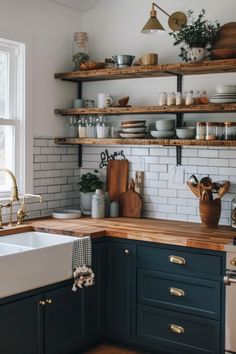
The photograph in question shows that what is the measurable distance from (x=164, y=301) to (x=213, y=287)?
0.42 m

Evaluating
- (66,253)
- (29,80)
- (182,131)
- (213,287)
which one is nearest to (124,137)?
(182,131)

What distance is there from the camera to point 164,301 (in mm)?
3957

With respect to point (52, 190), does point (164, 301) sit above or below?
below

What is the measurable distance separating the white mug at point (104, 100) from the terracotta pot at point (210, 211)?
3.83 feet

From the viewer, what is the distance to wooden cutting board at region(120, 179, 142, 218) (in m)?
4.76

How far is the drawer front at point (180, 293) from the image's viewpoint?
3.72 metres

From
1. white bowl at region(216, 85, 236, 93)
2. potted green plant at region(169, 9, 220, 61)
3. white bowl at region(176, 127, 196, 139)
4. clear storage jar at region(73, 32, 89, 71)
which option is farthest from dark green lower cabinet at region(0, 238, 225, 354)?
clear storage jar at region(73, 32, 89, 71)

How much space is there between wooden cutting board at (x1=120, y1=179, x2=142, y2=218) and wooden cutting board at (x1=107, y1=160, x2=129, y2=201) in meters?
0.07

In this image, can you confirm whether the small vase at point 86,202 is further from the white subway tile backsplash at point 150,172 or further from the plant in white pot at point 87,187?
the white subway tile backsplash at point 150,172

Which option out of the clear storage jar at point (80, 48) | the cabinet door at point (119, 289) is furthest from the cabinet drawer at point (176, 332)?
the clear storage jar at point (80, 48)

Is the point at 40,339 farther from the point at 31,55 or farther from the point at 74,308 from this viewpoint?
the point at 31,55

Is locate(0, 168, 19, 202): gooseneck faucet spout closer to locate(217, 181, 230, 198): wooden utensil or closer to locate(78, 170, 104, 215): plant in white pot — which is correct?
locate(78, 170, 104, 215): plant in white pot

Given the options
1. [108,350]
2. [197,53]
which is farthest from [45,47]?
[108,350]

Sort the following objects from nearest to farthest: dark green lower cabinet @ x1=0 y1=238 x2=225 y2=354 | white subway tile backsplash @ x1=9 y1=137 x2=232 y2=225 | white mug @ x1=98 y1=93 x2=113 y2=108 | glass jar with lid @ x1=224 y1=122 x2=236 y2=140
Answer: dark green lower cabinet @ x1=0 y1=238 x2=225 y2=354
glass jar with lid @ x1=224 y1=122 x2=236 y2=140
white subway tile backsplash @ x1=9 y1=137 x2=232 y2=225
white mug @ x1=98 y1=93 x2=113 y2=108
